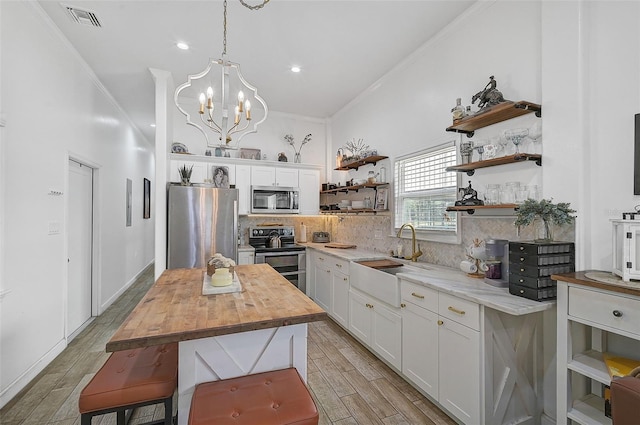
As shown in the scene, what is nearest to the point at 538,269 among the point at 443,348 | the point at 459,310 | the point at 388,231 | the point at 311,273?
the point at 459,310

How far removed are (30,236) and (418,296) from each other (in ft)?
10.8

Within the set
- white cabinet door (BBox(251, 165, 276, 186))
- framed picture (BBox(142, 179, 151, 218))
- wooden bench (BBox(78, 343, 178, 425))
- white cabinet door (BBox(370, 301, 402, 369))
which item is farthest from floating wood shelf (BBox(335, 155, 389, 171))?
framed picture (BBox(142, 179, 151, 218))

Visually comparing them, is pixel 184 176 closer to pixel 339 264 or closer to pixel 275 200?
pixel 275 200

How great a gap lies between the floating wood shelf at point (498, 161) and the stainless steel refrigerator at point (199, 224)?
9.33 feet

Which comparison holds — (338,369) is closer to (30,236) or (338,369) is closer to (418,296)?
(418,296)

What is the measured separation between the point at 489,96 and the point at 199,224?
11.4 feet

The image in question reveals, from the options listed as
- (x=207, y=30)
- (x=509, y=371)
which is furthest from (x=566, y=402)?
(x=207, y=30)

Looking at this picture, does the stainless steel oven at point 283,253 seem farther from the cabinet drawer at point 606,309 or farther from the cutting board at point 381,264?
the cabinet drawer at point 606,309

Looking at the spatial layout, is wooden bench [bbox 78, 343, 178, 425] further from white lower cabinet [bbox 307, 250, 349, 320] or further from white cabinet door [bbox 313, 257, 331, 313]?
white cabinet door [bbox 313, 257, 331, 313]

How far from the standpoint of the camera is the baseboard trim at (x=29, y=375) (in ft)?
7.46

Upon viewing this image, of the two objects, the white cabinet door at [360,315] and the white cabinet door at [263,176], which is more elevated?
the white cabinet door at [263,176]

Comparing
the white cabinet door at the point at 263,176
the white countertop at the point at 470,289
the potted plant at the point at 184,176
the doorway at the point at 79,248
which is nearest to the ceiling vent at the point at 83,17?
the doorway at the point at 79,248

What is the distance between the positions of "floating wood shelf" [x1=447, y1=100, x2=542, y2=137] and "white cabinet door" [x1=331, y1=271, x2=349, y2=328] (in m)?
1.98

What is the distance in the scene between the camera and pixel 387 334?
2750mm
